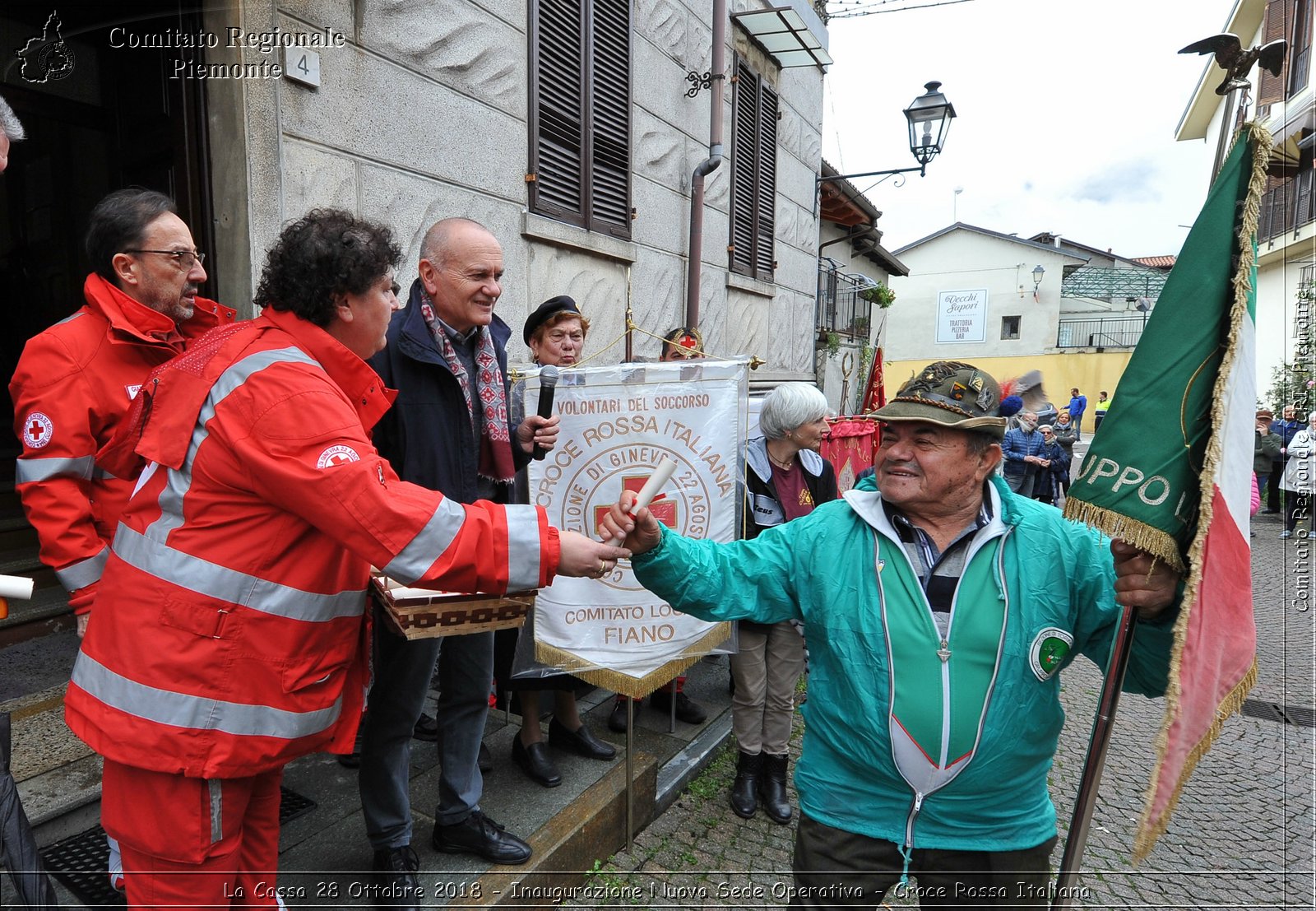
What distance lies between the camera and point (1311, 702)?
17.3ft

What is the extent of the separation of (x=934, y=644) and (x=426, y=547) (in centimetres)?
128

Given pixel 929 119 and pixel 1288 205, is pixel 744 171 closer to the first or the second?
pixel 929 119

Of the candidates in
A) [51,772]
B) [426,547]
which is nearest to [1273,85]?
[426,547]

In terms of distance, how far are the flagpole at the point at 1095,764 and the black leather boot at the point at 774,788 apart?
5.74 ft

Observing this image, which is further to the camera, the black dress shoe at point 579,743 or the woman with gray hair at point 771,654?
the woman with gray hair at point 771,654

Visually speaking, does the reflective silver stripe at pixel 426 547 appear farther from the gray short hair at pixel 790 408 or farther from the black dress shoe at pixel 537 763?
the gray short hair at pixel 790 408

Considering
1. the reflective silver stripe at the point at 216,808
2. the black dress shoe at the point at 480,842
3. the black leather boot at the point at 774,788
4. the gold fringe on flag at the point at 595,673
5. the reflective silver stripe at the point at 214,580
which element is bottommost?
the black leather boot at the point at 774,788

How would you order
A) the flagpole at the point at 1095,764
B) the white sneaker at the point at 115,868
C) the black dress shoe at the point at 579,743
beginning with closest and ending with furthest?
the flagpole at the point at 1095,764 < the white sneaker at the point at 115,868 < the black dress shoe at the point at 579,743

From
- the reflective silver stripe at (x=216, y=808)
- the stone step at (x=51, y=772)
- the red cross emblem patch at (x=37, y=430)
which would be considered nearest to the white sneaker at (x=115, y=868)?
the stone step at (x=51, y=772)

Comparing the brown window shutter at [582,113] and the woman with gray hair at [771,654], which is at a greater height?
the brown window shutter at [582,113]

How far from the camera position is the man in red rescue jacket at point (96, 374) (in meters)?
2.12

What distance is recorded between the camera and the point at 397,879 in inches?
91.0

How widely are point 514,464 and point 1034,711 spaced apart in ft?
6.17

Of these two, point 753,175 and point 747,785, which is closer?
point 747,785
